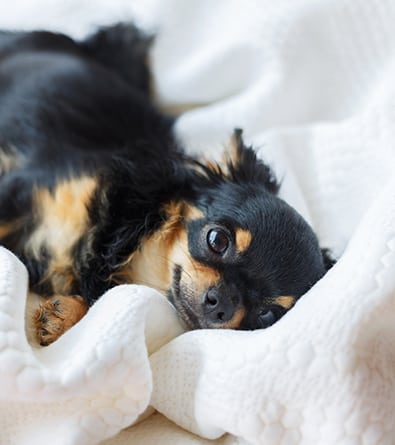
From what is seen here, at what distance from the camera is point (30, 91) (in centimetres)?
182

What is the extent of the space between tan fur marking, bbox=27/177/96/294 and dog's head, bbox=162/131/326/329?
25 centimetres

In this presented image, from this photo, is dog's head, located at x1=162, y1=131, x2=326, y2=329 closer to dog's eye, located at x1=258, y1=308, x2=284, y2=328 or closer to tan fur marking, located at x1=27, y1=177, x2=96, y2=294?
dog's eye, located at x1=258, y1=308, x2=284, y2=328

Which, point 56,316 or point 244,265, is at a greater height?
point 244,265

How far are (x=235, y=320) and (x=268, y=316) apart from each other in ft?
0.27

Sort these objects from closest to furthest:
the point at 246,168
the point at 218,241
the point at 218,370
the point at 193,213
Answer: the point at 218,370
the point at 218,241
the point at 193,213
the point at 246,168

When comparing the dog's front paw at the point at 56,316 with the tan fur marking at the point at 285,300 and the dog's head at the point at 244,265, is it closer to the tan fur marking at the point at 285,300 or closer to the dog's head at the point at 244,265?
the dog's head at the point at 244,265

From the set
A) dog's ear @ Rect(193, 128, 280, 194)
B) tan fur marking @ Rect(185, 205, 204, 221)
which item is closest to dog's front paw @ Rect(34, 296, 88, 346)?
tan fur marking @ Rect(185, 205, 204, 221)

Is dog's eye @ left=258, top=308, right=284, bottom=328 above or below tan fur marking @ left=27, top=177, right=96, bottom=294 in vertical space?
above

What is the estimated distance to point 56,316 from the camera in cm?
124

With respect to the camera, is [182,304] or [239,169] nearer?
[182,304]

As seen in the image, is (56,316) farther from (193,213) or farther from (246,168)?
(246,168)

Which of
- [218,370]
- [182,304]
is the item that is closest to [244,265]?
[182,304]

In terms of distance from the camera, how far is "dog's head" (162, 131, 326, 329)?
128 centimetres

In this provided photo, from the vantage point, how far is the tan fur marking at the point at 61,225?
58.2 inches
